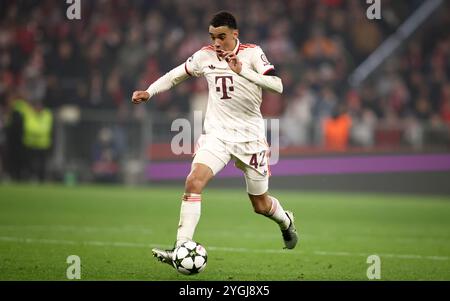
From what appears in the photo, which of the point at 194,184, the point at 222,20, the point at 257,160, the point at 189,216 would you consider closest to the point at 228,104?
the point at 257,160

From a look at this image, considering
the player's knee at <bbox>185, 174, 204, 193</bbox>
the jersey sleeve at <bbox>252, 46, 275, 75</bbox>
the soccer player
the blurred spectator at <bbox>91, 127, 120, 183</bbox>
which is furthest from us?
the blurred spectator at <bbox>91, 127, 120, 183</bbox>

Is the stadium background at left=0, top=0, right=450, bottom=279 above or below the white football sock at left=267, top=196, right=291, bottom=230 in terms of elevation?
above

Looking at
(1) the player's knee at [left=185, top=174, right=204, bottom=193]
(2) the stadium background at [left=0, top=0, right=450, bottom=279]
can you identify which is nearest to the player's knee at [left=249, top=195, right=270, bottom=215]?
(1) the player's knee at [left=185, top=174, right=204, bottom=193]

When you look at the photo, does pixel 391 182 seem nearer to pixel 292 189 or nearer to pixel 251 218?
pixel 292 189

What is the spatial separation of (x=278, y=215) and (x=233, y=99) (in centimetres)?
143

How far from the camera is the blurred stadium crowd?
22984 millimetres

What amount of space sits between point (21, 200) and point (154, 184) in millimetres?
5193

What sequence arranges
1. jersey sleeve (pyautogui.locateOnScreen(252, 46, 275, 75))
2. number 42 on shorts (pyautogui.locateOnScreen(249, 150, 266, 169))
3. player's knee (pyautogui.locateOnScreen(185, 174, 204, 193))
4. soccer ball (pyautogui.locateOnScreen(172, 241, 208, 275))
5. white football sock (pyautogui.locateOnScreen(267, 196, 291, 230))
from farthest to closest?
white football sock (pyautogui.locateOnScreen(267, 196, 291, 230)) < number 42 on shorts (pyautogui.locateOnScreen(249, 150, 266, 169)) < jersey sleeve (pyautogui.locateOnScreen(252, 46, 275, 75)) < player's knee (pyautogui.locateOnScreen(185, 174, 204, 193)) < soccer ball (pyautogui.locateOnScreen(172, 241, 208, 275))

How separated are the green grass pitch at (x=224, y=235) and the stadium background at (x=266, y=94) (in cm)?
95

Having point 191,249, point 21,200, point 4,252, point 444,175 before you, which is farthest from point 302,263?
point 444,175

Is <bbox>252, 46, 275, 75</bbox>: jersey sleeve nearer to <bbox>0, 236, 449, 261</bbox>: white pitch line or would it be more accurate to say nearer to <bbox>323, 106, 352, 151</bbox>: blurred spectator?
<bbox>0, 236, 449, 261</bbox>: white pitch line

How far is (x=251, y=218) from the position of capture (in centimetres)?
1576

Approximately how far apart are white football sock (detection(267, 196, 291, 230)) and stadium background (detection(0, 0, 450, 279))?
9868 millimetres

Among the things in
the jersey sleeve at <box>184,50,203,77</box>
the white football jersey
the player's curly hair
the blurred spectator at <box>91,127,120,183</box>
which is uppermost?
the blurred spectator at <box>91,127,120,183</box>
